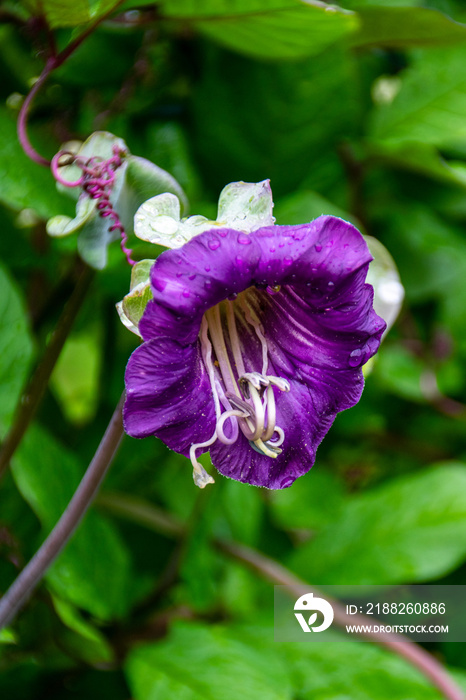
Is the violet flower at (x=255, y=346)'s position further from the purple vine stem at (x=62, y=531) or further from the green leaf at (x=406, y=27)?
the green leaf at (x=406, y=27)

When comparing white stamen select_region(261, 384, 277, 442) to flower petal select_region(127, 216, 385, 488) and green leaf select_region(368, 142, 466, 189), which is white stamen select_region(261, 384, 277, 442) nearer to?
flower petal select_region(127, 216, 385, 488)

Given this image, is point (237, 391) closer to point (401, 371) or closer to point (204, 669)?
point (204, 669)

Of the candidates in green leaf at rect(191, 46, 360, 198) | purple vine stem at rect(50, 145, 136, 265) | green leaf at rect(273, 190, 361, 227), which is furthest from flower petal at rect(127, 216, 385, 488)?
green leaf at rect(191, 46, 360, 198)

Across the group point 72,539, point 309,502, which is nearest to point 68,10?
point 72,539

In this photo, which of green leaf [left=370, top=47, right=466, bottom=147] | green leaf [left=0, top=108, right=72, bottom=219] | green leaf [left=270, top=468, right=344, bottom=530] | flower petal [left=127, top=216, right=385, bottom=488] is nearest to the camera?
flower petal [left=127, top=216, right=385, bottom=488]

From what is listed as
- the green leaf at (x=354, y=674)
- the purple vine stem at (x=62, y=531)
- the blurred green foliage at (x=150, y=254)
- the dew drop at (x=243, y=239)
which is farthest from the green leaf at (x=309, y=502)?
the dew drop at (x=243, y=239)

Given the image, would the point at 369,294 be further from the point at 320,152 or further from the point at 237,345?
the point at 320,152
